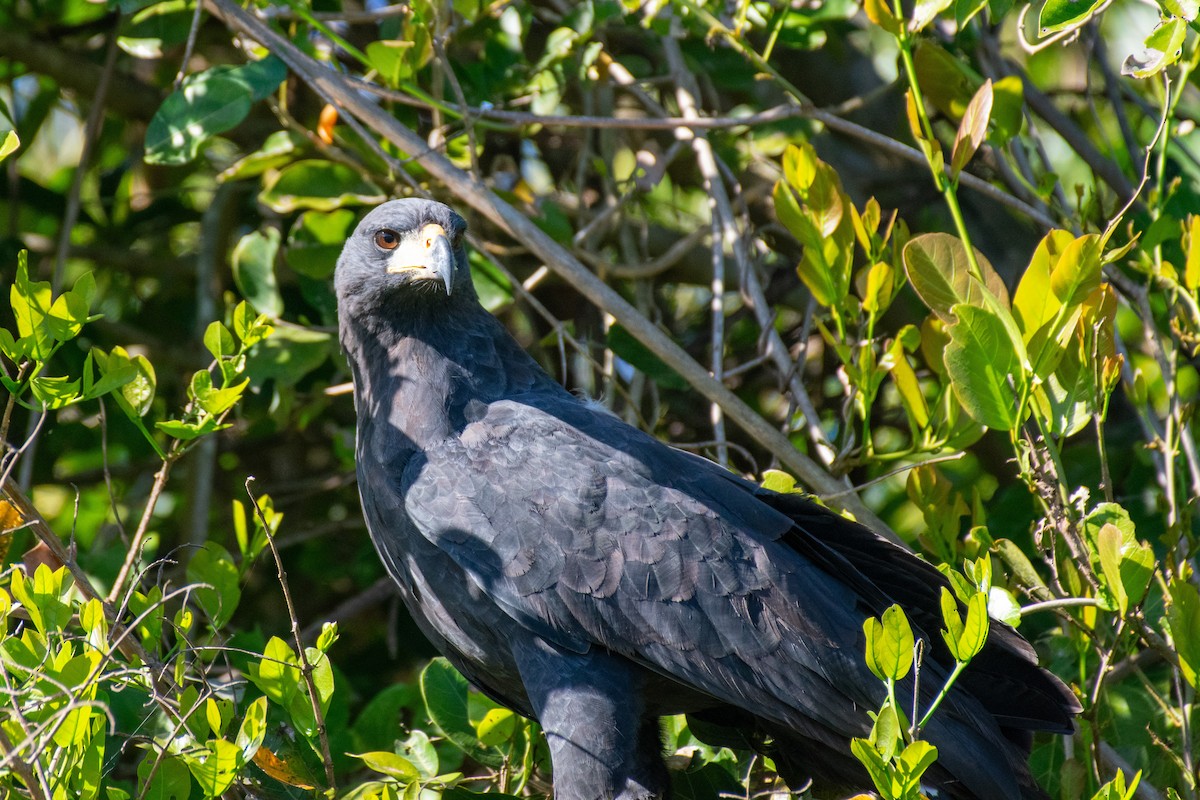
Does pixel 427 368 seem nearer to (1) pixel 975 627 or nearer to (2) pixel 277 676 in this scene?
(2) pixel 277 676

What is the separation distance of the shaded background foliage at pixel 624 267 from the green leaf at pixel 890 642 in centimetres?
59

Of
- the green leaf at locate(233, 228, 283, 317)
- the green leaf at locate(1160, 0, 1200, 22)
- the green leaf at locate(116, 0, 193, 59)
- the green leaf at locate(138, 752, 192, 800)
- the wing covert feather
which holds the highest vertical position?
the green leaf at locate(1160, 0, 1200, 22)

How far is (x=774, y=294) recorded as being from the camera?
432cm

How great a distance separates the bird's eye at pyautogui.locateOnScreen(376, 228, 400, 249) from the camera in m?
3.12

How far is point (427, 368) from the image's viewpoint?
3.05 metres

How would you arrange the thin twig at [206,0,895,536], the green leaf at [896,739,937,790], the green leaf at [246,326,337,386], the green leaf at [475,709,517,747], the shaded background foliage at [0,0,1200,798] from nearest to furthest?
the green leaf at [896,739,937,790] < the shaded background foliage at [0,0,1200,798] < the green leaf at [475,709,517,747] < the thin twig at [206,0,895,536] < the green leaf at [246,326,337,386]

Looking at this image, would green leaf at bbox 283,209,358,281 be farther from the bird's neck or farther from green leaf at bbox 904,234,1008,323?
green leaf at bbox 904,234,1008,323

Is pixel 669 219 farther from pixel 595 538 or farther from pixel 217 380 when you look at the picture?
pixel 595 538

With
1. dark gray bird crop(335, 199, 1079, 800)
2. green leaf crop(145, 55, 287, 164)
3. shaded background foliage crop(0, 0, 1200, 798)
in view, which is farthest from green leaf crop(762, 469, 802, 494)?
green leaf crop(145, 55, 287, 164)

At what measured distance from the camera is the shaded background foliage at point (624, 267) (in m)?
2.72

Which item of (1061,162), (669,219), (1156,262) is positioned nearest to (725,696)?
(1156,262)

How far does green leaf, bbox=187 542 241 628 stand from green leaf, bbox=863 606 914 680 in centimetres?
147

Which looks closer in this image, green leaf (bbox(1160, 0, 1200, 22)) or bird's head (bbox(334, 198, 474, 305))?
green leaf (bbox(1160, 0, 1200, 22))

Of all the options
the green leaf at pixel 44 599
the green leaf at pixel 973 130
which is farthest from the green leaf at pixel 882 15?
the green leaf at pixel 44 599
